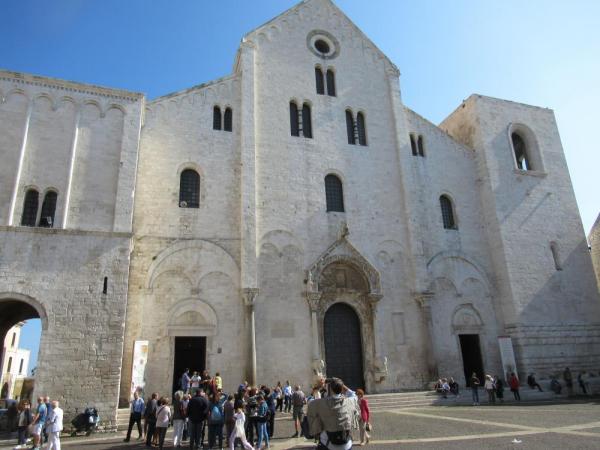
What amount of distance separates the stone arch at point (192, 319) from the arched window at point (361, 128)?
1153 centimetres

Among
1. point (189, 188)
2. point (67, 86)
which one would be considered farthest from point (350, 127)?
point (67, 86)

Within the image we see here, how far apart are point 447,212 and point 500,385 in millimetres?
8885

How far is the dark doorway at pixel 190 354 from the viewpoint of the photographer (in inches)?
649

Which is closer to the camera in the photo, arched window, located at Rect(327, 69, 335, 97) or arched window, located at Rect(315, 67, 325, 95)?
arched window, located at Rect(315, 67, 325, 95)

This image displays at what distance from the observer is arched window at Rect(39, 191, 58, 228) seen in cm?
1493

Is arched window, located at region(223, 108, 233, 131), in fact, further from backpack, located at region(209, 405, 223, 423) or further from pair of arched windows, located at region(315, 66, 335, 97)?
backpack, located at region(209, 405, 223, 423)

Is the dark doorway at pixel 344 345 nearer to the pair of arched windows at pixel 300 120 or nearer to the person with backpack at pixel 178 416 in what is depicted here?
the pair of arched windows at pixel 300 120

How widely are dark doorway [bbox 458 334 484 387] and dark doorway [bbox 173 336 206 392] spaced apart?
1206cm

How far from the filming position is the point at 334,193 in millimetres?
21141

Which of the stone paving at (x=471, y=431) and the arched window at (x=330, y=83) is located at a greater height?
the arched window at (x=330, y=83)

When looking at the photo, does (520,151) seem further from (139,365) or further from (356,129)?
(139,365)

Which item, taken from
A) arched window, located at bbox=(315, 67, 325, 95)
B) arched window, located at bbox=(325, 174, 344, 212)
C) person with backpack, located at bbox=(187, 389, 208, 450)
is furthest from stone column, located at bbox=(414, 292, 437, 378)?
person with backpack, located at bbox=(187, 389, 208, 450)

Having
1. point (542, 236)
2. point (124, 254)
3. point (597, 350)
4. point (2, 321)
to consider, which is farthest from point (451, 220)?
point (2, 321)

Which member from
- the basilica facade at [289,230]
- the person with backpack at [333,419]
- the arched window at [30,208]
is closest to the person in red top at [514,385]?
the basilica facade at [289,230]
